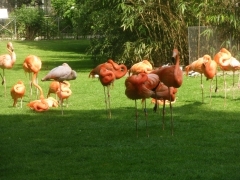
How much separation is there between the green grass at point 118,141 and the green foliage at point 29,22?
3045cm

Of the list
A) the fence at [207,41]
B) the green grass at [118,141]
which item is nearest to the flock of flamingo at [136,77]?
the green grass at [118,141]

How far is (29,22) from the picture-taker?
147 feet

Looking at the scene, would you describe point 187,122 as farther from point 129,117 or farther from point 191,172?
point 191,172

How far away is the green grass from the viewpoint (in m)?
7.91

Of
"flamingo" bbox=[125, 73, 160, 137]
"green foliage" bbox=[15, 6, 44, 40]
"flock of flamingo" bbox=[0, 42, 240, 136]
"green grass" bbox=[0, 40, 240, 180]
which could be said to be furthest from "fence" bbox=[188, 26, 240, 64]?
"green foliage" bbox=[15, 6, 44, 40]

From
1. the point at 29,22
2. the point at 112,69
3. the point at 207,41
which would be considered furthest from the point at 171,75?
the point at 29,22

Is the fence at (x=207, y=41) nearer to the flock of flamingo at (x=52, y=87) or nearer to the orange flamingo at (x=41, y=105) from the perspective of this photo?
the flock of flamingo at (x=52, y=87)

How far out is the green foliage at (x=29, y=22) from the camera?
44.7 m

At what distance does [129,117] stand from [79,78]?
7.21m

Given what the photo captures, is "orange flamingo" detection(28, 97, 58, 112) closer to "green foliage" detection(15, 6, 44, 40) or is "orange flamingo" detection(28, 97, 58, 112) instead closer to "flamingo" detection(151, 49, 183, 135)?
"flamingo" detection(151, 49, 183, 135)

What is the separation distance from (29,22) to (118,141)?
3594 cm

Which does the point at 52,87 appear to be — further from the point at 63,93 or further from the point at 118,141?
the point at 118,141

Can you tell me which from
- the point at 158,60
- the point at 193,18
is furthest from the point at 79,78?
the point at 193,18

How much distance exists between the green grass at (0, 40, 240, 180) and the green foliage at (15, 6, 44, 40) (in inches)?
1199
